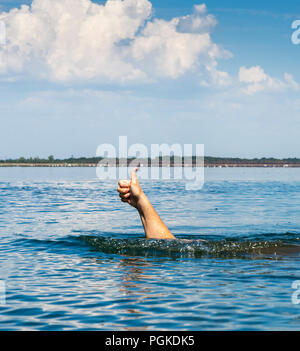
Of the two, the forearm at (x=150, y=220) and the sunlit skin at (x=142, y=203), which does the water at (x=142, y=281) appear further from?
the sunlit skin at (x=142, y=203)

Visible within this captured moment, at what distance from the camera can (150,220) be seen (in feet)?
40.4

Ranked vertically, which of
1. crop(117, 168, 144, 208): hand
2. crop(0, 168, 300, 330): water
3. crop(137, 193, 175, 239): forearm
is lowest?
crop(0, 168, 300, 330): water

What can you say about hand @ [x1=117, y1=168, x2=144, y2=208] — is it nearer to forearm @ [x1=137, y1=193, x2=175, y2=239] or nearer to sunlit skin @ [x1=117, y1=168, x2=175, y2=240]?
sunlit skin @ [x1=117, y1=168, x2=175, y2=240]

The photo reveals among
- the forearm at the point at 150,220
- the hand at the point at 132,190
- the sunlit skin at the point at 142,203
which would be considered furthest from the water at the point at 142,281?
the hand at the point at 132,190

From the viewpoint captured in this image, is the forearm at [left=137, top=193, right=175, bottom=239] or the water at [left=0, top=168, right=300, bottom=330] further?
the forearm at [left=137, top=193, right=175, bottom=239]

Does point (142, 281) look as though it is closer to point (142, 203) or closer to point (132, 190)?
point (142, 203)

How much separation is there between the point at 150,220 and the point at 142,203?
556 mm

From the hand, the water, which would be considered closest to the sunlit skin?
the hand

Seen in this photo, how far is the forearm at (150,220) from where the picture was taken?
1205cm

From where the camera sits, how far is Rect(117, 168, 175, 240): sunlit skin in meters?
12.0

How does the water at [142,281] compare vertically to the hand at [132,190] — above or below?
below

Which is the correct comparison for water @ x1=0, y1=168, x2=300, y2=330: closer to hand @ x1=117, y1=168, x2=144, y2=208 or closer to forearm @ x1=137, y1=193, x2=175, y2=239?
forearm @ x1=137, y1=193, x2=175, y2=239

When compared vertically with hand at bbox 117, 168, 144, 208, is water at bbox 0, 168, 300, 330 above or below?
below
